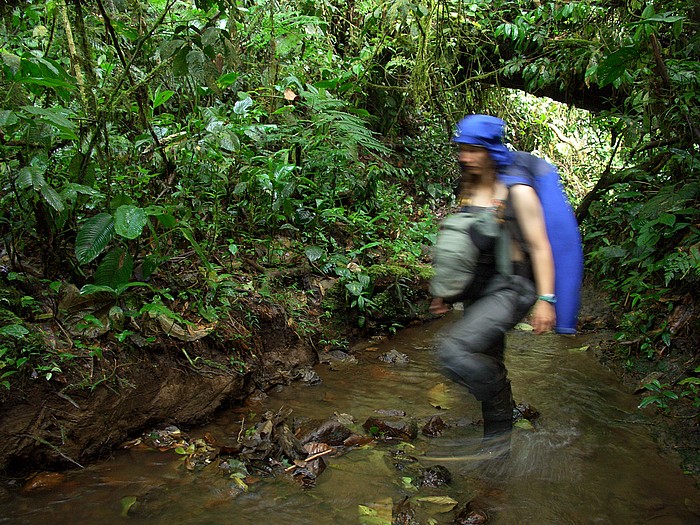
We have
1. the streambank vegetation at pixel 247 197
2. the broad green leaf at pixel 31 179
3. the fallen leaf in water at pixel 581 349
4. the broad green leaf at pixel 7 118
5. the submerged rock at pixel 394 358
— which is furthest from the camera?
the fallen leaf in water at pixel 581 349

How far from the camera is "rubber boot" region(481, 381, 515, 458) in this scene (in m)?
3.00

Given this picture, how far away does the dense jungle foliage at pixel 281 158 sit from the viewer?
333cm

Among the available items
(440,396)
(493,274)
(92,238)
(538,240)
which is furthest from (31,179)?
(440,396)

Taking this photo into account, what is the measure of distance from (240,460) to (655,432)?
9.07 ft

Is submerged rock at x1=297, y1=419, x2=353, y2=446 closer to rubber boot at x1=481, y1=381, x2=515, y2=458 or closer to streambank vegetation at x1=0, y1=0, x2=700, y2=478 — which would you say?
streambank vegetation at x1=0, y1=0, x2=700, y2=478

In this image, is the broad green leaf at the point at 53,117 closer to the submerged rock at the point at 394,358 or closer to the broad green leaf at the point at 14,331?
the broad green leaf at the point at 14,331

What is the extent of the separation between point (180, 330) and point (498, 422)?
2192mm

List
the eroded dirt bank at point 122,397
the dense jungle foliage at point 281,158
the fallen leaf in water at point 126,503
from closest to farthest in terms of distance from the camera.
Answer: the fallen leaf in water at point 126,503 → the eroded dirt bank at point 122,397 → the dense jungle foliage at point 281,158

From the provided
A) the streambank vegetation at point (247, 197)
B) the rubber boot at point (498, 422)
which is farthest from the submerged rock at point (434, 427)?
the streambank vegetation at point (247, 197)

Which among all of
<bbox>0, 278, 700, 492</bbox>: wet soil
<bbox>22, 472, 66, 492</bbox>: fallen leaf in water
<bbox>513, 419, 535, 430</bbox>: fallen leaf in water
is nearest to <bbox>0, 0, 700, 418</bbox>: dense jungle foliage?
<bbox>0, 278, 700, 492</bbox>: wet soil

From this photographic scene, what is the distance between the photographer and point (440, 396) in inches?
168

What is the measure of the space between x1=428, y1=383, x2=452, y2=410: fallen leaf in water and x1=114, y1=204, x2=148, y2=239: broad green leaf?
8.29 ft

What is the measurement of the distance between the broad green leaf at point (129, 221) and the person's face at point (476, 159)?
1.93m

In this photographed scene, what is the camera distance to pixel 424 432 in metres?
3.59
